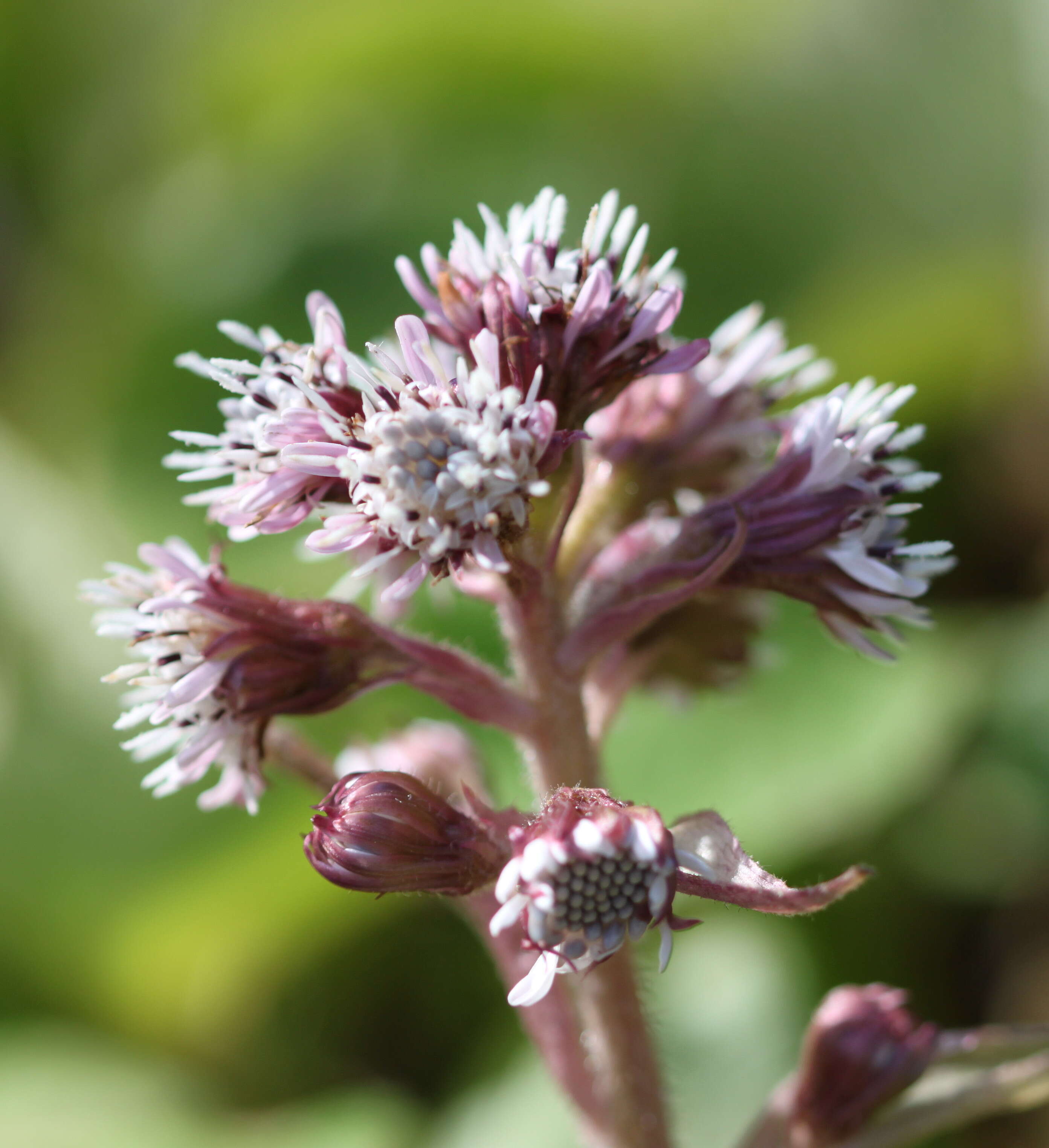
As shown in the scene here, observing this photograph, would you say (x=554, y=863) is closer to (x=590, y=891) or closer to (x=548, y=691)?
(x=590, y=891)

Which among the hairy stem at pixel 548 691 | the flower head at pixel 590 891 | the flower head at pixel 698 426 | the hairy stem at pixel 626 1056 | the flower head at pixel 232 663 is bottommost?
the hairy stem at pixel 626 1056

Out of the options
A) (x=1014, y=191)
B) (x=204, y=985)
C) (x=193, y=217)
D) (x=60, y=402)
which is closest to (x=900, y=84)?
(x=1014, y=191)

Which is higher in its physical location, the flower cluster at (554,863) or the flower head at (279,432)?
the flower head at (279,432)

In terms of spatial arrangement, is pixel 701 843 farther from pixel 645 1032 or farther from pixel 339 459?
pixel 339 459

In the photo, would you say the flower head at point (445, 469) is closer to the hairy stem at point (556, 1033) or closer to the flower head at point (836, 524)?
the flower head at point (836, 524)

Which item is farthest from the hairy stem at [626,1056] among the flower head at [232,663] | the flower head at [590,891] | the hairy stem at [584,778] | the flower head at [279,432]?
the flower head at [279,432]

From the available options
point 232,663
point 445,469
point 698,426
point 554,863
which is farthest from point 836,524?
point 232,663

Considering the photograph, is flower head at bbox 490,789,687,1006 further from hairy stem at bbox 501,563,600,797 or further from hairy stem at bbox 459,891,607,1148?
hairy stem at bbox 459,891,607,1148
